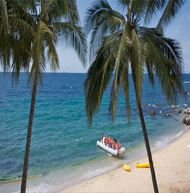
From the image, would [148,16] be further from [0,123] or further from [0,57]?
[0,123]

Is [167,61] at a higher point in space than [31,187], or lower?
higher

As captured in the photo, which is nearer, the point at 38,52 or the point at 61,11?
the point at 38,52

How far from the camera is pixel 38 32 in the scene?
3574mm

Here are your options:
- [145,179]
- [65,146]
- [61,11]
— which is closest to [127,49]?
[61,11]

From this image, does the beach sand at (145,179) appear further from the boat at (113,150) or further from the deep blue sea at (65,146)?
the boat at (113,150)

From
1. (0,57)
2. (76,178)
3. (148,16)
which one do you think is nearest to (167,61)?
(148,16)

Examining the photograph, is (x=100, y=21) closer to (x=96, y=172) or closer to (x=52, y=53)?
(x=52, y=53)

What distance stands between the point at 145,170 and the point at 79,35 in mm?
10879

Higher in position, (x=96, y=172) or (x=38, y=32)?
(x=38, y=32)

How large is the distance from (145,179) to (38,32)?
35.2 feet

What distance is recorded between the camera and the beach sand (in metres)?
9.77

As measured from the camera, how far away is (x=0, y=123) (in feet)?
89.1

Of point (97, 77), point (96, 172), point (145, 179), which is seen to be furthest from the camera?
point (96, 172)

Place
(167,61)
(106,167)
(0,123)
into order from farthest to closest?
(0,123)
(106,167)
(167,61)
